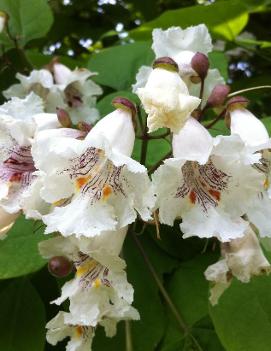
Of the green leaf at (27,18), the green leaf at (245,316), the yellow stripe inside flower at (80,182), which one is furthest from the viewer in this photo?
the green leaf at (27,18)

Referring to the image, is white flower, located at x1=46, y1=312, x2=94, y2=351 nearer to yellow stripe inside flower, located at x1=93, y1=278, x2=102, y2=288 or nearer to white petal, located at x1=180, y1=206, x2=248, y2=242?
yellow stripe inside flower, located at x1=93, y1=278, x2=102, y2=288

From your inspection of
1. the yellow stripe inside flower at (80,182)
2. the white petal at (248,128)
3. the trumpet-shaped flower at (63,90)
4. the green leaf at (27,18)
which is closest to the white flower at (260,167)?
the white petal at (248,128)

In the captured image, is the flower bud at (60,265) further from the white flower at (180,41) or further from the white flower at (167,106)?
the white flower at (180,41)

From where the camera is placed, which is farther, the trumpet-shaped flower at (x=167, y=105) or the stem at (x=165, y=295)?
the stem at (x=165, y=295)

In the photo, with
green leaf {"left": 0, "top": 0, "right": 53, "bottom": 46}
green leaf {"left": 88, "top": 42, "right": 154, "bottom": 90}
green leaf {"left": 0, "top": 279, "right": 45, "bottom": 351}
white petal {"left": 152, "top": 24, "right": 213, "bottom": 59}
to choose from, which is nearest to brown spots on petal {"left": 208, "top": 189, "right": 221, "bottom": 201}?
white petal {"left": 152, "top": 24, "right": 213, "bottom": 59}

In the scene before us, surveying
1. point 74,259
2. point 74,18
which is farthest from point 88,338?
point 74,18

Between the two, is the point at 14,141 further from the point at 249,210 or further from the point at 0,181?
the point at 249,210
